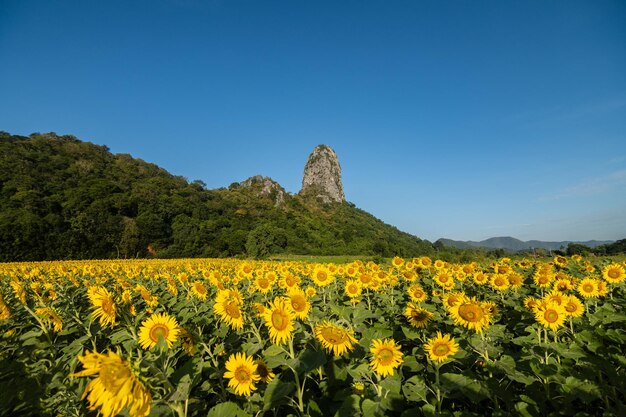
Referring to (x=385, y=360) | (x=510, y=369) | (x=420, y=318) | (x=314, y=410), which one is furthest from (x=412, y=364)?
(x=314, y=410)

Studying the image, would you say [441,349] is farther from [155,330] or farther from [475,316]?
[155,330]

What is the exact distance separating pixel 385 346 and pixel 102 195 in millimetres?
70938

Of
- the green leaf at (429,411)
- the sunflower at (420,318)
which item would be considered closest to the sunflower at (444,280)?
the sunflower at (420,318)

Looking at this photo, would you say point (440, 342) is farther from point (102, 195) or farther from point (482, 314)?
point (102, 195)

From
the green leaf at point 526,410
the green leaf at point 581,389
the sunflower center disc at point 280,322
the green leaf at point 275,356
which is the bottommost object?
the green leaf at point 526,410

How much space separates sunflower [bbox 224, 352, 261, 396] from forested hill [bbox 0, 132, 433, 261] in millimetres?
44095

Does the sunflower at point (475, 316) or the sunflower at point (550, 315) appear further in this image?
the sunflower at point (550, 315)

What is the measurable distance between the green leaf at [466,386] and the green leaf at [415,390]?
22 cm

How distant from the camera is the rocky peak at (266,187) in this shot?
128913mm

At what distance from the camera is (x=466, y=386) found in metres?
2.83

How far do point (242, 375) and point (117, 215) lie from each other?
6801cm

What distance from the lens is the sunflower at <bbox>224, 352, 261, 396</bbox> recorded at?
117 inches

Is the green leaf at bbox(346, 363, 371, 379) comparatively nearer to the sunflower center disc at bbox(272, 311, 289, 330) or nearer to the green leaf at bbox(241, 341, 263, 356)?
the sunflower center disc at bbox(272, 311, 289, 330)

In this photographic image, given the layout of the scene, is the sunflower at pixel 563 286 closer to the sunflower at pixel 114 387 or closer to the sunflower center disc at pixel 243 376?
the sunflower center disc at pixel 243 376
